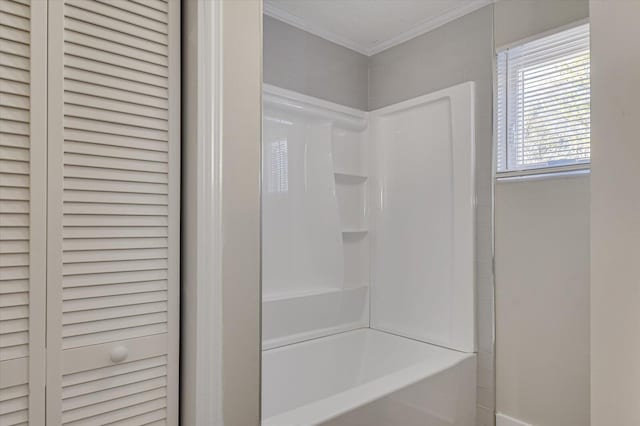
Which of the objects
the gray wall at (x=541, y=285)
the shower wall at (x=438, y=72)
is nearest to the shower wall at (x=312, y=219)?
the shower wall at (x=438, y=72)

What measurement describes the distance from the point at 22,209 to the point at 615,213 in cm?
139

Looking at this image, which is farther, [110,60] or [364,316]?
[364,316]

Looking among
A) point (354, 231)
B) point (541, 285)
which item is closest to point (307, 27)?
point (354, 231)

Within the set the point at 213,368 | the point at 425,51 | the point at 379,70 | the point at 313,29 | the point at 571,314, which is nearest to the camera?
the point at 213,368

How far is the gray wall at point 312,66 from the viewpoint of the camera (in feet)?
5.52

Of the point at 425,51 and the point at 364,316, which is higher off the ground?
the point at 425,51

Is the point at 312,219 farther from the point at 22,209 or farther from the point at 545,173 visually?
the point at 22,209

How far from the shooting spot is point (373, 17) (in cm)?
196

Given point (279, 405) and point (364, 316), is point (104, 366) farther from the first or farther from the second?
point (364, 316)

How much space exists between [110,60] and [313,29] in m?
1.12

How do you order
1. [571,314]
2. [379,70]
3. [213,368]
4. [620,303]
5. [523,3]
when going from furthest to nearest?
[379,70]
[523,3]
[571,314]
[213,368]
[620,303]

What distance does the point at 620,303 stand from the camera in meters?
0.92

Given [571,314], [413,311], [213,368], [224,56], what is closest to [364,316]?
[413,311]

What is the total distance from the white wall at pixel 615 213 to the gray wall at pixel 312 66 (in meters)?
1.15
